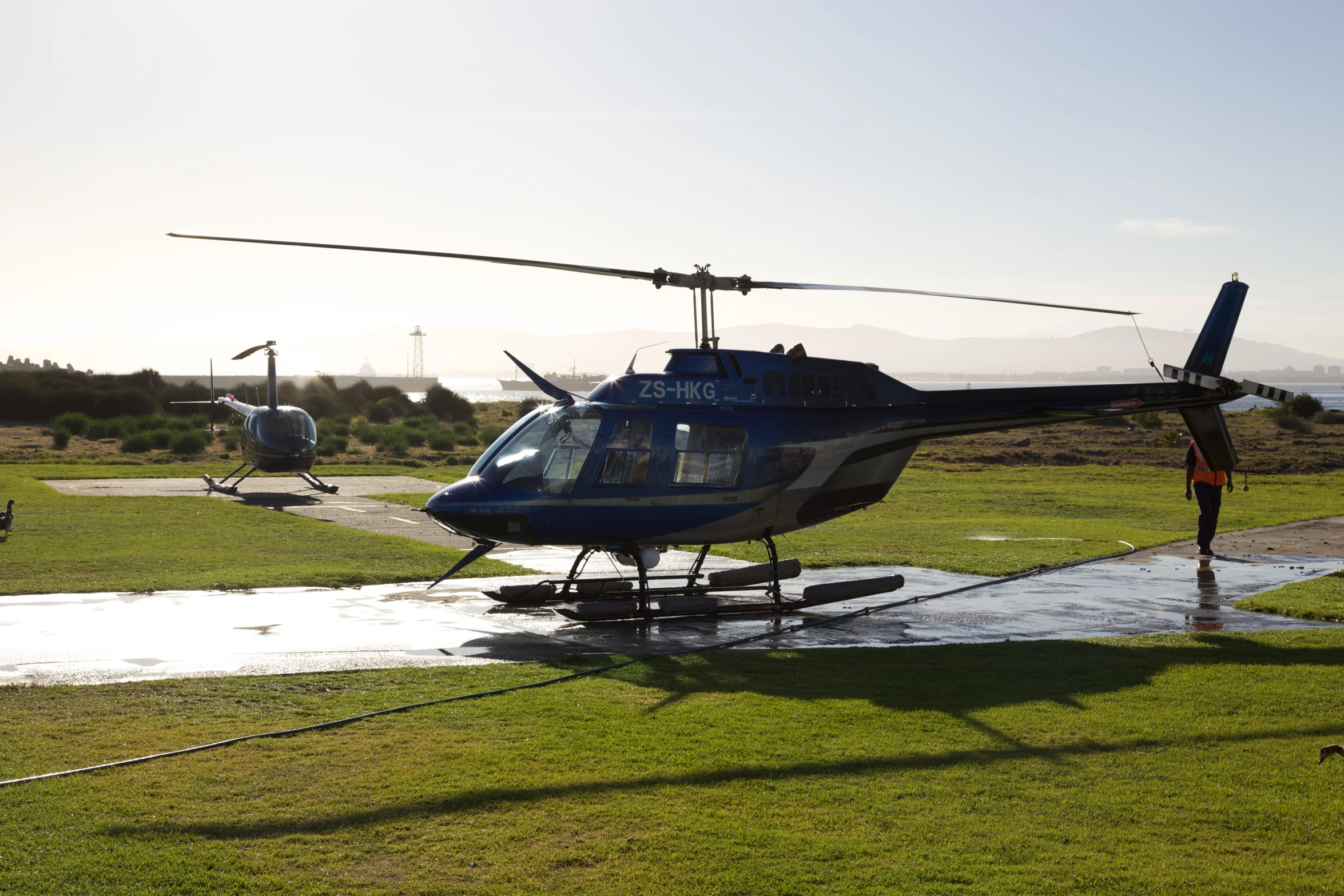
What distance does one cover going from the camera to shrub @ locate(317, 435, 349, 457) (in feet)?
175

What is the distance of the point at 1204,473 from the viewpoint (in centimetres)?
1859

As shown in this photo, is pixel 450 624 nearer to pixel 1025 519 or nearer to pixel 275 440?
pixel 1025 519

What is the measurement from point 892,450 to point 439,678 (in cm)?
752

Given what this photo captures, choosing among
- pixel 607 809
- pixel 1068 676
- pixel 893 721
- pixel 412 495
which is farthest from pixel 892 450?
pixel 412 495

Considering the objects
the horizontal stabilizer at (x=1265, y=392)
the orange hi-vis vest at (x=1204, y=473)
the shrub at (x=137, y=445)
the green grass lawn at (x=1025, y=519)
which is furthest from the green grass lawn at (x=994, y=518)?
the shrub at (x=137, y=445)

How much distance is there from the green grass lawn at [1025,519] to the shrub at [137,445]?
124 feet

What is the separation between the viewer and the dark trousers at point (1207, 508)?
18.5 meters

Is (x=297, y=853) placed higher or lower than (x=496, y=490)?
lower

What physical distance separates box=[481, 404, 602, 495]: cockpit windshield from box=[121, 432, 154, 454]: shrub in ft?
151

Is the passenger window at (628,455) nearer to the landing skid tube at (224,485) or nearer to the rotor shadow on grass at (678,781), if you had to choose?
the rotor shadow on grass at (678,781)

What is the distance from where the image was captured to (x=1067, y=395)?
15.3 meters

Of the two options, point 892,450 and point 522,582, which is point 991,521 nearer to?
point 892,450

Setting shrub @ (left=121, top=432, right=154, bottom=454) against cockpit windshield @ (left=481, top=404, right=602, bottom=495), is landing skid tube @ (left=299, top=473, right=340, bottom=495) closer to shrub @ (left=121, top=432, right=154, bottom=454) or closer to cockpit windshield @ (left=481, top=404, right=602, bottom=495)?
cockpit windshield @ (left=481, top=404, right=602, bottom=495)

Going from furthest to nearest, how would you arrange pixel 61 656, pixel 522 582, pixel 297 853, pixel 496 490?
pixel 522 582 → pixel 496 490 → pixel 61 656 → pixel 297 853
